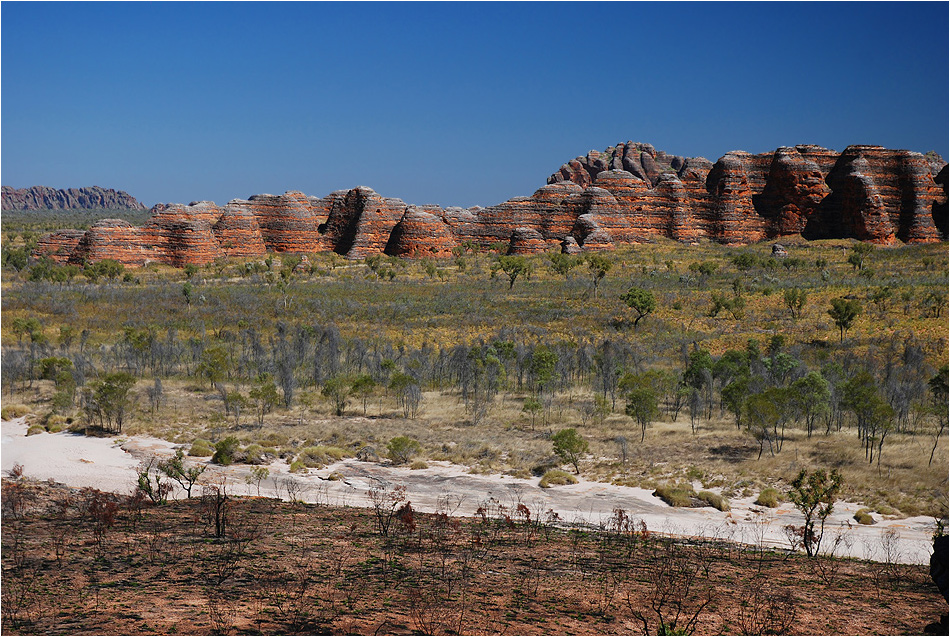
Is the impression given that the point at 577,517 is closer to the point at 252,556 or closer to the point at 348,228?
the point at 252,556

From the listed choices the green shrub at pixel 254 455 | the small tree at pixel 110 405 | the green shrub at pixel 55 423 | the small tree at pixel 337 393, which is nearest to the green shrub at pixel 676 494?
the green shrub at pixel 254 455

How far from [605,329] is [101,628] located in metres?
34.3

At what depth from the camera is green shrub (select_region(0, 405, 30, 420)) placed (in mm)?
23547

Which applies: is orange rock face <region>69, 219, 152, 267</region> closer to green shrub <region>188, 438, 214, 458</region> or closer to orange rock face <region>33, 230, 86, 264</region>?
orange rock face <region>33, 230, 86, 264</region>

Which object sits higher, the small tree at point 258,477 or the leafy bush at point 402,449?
the leafy bush at point 402,449

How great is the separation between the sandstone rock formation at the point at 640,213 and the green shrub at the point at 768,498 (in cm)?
5610

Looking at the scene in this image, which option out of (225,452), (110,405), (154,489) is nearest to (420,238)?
(110,405)

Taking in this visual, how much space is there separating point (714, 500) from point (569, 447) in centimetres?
407

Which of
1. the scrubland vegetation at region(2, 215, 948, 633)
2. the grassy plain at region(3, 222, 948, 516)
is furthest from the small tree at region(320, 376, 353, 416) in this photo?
the grassy plain at region(3, 222, 948, 516)

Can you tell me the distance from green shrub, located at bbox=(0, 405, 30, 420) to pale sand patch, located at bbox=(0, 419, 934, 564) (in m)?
2.84

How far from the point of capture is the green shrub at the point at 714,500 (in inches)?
624

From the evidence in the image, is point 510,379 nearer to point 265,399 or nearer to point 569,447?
point 265,399

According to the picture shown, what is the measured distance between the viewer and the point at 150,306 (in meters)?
44.5

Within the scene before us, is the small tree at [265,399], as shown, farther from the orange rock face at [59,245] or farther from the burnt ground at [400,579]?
the orange rock face at [59,245]
